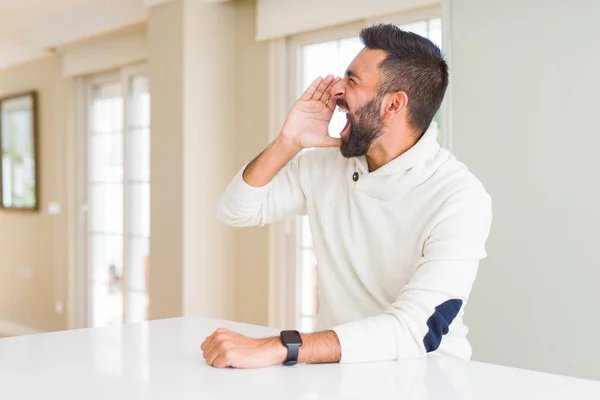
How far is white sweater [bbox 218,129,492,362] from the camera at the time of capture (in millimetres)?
1475

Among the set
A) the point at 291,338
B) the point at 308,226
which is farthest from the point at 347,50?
the point at 291,338

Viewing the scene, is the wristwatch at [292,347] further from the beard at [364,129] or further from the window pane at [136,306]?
the window pane at [136,306]

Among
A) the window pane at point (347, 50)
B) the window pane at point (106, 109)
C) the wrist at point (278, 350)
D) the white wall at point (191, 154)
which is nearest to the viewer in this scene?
the wrist at point (278, 350)

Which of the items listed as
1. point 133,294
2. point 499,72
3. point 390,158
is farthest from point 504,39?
point 133,294

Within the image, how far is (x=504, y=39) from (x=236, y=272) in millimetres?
2311

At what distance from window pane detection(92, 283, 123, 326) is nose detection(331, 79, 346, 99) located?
4.34 metres

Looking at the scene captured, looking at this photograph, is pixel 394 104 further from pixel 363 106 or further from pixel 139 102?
pixel 139 102

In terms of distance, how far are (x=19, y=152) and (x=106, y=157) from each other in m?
1.33

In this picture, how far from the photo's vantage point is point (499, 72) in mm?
3105

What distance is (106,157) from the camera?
6.07 m

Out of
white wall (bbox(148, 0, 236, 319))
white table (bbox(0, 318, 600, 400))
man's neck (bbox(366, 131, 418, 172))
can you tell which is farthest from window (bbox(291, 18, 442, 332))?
white table (bbox(0, 318, 600, 400))

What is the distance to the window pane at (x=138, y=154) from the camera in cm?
553

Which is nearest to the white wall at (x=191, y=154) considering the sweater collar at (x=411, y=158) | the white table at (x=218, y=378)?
the sweater collar at (x=411, y=158)

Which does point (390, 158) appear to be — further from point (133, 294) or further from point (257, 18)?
point (133, 294)
